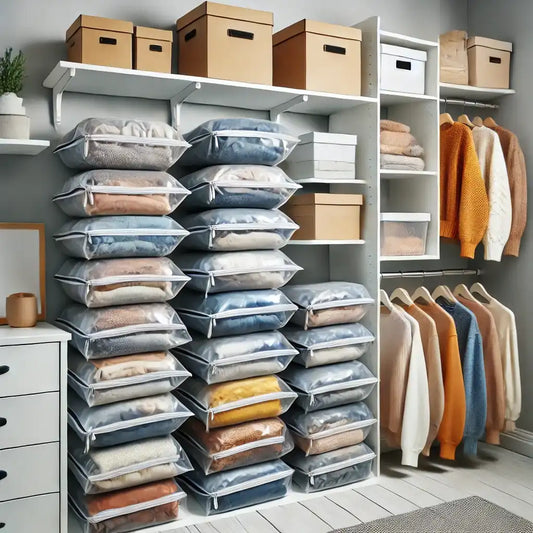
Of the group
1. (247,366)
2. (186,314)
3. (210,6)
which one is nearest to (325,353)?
(247,366)

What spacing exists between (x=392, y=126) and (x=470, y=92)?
652 millimetres

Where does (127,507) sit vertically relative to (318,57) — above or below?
below

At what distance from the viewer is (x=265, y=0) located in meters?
3.29

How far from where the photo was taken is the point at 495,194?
3.46 m

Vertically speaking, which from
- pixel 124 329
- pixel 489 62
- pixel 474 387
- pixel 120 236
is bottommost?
pixel 474 387

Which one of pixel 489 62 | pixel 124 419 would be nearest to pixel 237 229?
pixel 124 419

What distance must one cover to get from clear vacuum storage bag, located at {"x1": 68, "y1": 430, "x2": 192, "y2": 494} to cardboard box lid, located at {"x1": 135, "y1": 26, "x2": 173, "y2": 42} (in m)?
1.61

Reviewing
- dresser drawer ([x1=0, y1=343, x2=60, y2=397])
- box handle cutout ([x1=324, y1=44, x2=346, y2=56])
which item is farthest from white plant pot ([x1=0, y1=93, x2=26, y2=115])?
box handle cutout ([x1=324, y1=44, x2=346, y2=56])

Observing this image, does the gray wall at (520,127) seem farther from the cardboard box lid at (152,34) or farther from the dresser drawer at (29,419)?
the dresser drawer at (29,419)

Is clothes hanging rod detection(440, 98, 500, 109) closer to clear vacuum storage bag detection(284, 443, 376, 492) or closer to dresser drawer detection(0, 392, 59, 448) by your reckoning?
clear vacuum storage bag detection(284, 443, 376, 492)

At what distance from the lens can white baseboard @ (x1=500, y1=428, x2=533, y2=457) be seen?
11.7 feet

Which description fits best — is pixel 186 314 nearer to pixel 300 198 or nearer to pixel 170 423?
pixel 170 423

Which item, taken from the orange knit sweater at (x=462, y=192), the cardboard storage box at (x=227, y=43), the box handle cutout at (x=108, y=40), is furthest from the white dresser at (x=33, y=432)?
the orange knit sweater at (x=462, y=192)

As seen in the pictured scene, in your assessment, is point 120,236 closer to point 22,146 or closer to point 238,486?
point 22,146
